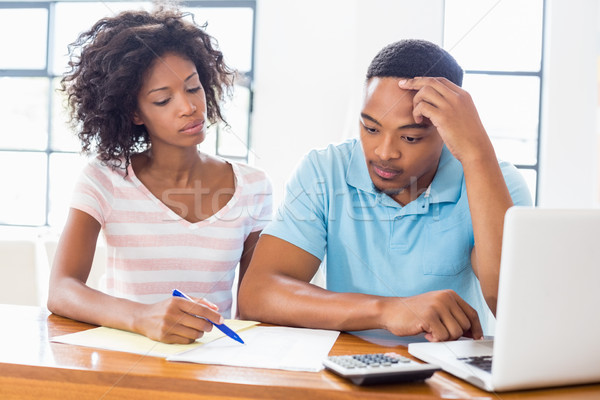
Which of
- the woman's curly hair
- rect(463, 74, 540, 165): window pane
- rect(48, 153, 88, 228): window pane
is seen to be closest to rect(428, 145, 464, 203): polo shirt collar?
the woman's curly hair

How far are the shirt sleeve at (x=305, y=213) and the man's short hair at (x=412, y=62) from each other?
257mm

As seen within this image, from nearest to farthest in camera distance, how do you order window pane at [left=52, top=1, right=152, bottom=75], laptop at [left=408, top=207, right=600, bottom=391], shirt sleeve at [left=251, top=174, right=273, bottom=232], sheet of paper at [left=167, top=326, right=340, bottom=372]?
laptop at [left=408, top=207, right=600, bottom=391]
sheet of paper at [left=167, top=326, right=340, bottom=372]
shirt sleeve at [left=251, top=174, right=273, bottom=232]
window pane at [left=52, top=1, right=152, bottom=75]

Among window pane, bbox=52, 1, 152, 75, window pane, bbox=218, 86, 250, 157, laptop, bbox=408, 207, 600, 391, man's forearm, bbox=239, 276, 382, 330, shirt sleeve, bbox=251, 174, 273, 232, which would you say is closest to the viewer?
laptop, bbox=408, 207, 600, 391

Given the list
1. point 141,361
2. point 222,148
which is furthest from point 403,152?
point 222,148

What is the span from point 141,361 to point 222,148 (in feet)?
10.7

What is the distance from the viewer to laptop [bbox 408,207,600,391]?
654 millimetres

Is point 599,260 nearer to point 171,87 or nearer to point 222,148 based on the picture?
point 171,87

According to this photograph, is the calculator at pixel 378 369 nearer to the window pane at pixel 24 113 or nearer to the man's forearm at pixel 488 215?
the man's forearm at pixel 488 215

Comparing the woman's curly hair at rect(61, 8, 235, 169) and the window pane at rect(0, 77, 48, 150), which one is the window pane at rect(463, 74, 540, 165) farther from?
the window pane at rect(0, 77, 48, 150)

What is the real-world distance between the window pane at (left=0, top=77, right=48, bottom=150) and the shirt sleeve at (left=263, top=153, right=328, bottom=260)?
10.9 ft

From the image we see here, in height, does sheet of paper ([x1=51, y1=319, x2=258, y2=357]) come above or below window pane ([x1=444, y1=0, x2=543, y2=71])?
below

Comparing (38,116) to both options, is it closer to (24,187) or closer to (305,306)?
(24,187)

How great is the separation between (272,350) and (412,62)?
2.23 feet

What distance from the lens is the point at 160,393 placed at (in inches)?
27.6
